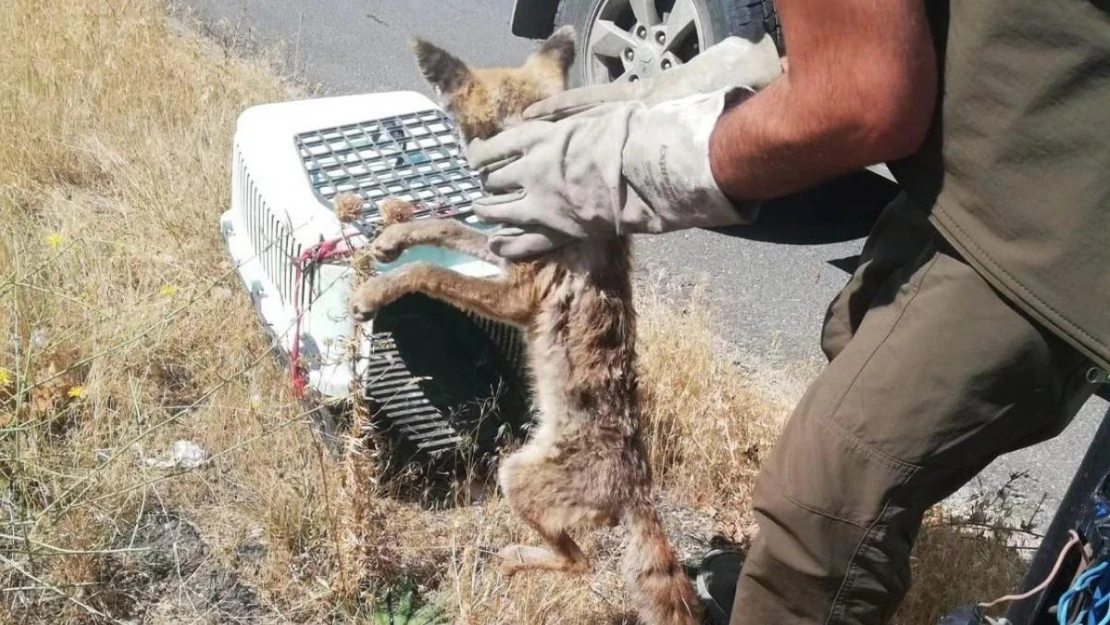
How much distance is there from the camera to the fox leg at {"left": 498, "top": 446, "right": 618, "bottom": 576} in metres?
3.25

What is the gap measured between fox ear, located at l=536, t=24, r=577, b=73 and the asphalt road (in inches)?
65.2

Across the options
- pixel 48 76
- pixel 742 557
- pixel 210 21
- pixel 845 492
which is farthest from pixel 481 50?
pixel 845 492

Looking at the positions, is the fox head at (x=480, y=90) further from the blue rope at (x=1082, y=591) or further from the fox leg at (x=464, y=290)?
the blue rope at (x=1082, y=591)

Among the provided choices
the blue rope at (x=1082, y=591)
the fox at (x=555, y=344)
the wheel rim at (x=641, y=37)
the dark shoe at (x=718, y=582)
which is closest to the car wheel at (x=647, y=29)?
the wheel rim at (x=641, y=37)

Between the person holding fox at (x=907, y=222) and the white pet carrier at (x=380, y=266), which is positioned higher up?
the person holding fox at (x=907, y=222)

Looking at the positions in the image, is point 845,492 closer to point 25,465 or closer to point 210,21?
point 25,465

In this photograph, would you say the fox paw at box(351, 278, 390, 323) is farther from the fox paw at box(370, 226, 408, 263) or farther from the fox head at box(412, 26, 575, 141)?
the fox head at box(412, 26, 575, 141)

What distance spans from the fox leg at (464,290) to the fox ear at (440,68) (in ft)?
1.97

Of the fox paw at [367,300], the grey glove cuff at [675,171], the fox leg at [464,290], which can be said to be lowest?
→ the fox leg at [464,290]

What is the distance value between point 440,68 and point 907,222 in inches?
64.6

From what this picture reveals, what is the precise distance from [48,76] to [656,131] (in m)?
4.18

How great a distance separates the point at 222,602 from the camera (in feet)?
9.91

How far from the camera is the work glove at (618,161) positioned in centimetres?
244

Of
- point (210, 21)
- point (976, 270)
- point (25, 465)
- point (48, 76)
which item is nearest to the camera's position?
point (976, 270)
